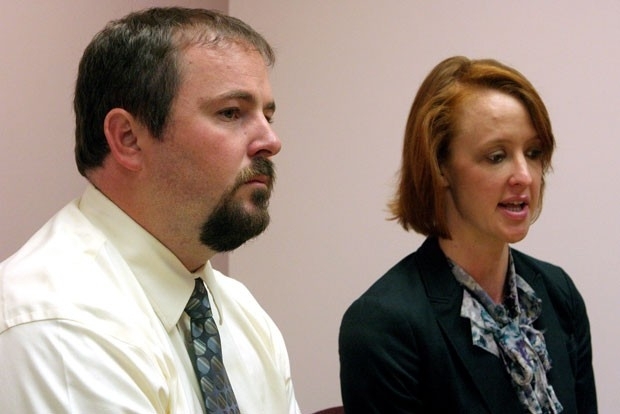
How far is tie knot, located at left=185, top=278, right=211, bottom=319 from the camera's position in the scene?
4.34ft

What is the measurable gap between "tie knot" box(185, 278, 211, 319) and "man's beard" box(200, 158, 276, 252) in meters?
0.08

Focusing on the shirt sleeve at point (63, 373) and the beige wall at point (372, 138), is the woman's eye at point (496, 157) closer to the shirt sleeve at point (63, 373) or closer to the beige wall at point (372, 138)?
the shirt sleeve at point (63, 373)

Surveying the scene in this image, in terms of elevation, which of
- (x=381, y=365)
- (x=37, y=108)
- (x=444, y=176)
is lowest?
(x=381, y=365)

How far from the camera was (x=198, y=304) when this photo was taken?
4.38 feet

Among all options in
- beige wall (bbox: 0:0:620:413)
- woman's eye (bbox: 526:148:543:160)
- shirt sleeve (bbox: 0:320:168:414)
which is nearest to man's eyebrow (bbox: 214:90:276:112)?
shirt sleeve (bbox: 0:320:168:414)

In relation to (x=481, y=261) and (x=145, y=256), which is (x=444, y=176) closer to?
(x=481, y=261)

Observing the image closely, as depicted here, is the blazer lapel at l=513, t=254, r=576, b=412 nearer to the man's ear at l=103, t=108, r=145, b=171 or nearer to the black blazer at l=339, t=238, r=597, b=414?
the black blazer at l=339, t=238, r=597, b=414

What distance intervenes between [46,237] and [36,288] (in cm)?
15

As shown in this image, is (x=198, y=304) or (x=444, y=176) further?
(x=444, y=176)

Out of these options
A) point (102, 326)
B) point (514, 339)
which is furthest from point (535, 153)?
point (102, 326)

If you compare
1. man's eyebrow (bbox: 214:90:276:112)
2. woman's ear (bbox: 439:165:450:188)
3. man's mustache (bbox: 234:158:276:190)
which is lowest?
man's mustache (bbox: 234:158:276:190)

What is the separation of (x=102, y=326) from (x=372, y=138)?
192 centimetres

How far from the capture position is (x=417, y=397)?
5.29 feet

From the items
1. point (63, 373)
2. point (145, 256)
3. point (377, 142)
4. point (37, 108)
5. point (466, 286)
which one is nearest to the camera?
point (63, 373)
